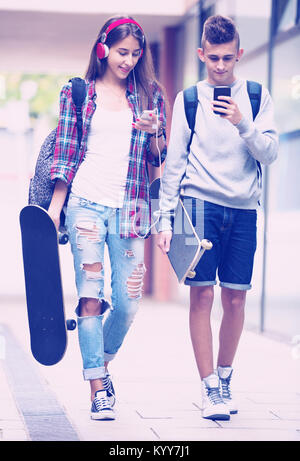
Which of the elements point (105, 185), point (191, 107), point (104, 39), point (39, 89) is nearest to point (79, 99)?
point (104, 39)

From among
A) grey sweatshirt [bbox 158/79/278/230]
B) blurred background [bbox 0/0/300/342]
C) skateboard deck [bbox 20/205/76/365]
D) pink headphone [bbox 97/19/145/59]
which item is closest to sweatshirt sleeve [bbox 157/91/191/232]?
grey sweatshirt [bbox 158/79/278/230]

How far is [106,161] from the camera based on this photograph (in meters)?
3.73

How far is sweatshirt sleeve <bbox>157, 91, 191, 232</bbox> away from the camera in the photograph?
383 centimetres

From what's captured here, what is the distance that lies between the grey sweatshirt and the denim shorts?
0.14 feet

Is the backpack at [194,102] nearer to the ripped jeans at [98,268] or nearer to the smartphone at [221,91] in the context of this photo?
the smartphone at [221,91]

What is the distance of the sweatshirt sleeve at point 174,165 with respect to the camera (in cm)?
383

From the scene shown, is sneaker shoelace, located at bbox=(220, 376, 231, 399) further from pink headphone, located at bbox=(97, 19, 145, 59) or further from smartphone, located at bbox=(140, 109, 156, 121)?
pink headphone, located at bbox=(97, 19, 145, 59)

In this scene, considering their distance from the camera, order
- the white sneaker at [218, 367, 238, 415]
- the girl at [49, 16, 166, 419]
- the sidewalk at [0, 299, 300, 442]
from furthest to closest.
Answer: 1. the white sneaker at [218, 367, 238, 415]
2. the girl at [49, 16, 166, 419]
3. the sidewalk at [0, 299, 300, 442]

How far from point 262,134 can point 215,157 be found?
0.24m

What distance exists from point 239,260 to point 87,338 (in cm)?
76

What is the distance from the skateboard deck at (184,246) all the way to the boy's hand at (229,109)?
0.48 meters

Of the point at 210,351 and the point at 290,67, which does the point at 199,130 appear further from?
the point at 290,67

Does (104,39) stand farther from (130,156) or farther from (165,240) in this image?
(165,240)

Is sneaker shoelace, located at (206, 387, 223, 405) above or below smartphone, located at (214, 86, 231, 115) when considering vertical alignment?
below
